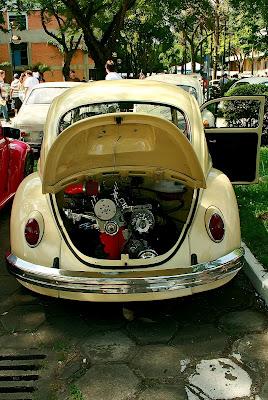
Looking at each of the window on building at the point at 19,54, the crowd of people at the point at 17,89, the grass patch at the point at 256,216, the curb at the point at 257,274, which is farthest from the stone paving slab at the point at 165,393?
the window on building at the point at 19,54

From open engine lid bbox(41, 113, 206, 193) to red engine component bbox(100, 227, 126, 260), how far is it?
57 centimetres

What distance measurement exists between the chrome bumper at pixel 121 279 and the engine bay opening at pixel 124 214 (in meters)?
0.31

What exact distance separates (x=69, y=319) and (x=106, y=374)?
836 mm

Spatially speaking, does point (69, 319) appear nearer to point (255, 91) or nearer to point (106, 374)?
point (106, 374)

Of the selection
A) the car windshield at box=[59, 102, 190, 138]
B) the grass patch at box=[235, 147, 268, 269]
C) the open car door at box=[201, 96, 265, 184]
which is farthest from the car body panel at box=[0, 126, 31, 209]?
the grass patch at box=[235, 147, 268, 269]

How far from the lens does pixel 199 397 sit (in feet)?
9.91

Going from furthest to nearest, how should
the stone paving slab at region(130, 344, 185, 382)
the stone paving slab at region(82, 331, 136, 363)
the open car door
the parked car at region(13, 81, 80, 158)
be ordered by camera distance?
the parked car at region(13, 81, 80, 158)
the open car door
the stone paving slab at region(82, 331, 136, 363)
the stone paving slab at region(130, 344, 185, 382)

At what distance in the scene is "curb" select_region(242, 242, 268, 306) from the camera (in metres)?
4.20

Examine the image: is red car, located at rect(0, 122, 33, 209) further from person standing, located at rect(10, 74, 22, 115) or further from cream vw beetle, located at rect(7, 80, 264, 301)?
person standing, located at rect(10, 74, 22, 115)

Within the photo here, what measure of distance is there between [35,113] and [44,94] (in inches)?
39.1

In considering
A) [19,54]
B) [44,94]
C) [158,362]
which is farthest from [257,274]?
[19,54]

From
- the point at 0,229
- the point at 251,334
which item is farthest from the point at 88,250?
the point at 0,229

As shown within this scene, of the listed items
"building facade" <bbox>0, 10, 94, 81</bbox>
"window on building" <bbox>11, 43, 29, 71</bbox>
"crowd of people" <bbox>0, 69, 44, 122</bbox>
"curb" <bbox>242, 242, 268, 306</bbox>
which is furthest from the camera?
"window on building" <bbox>11, 43, 29, 71</bbox>

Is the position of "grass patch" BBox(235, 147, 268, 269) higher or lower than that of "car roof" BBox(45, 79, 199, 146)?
lower
